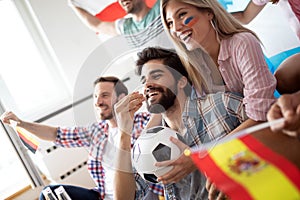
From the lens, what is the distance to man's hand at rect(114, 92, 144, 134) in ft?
3.26

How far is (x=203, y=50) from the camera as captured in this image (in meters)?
1.04

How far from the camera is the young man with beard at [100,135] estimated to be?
3.85 feet

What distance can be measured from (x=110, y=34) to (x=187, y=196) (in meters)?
1.06

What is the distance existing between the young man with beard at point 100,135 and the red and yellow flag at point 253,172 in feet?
1.64

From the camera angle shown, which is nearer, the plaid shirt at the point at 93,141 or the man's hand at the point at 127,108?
the man's hand at the point at 127,108

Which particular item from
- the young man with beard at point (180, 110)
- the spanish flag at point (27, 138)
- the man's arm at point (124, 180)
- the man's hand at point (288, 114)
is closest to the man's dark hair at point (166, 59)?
the young man with beard at point (180, 110)

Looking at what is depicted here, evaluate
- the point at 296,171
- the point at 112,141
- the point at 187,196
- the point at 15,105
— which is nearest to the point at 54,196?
the point at 112,141

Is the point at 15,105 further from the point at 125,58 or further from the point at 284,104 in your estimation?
the point at 284,104

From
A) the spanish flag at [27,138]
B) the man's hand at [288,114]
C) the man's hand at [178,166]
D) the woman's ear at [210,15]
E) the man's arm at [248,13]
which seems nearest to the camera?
the man's hand at [288,114]

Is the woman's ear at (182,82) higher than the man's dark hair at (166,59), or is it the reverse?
the man's dark hair at (166,59)

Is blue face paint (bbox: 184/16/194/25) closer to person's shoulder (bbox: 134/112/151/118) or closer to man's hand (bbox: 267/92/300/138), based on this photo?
person's shoulder (bbox: 134/112/151/118)

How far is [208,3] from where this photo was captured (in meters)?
1.00

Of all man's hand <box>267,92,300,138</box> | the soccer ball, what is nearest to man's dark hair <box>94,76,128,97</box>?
the soccer ball

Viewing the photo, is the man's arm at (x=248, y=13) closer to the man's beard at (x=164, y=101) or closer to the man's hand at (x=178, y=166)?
the man's beard at (x=164, y=101)
